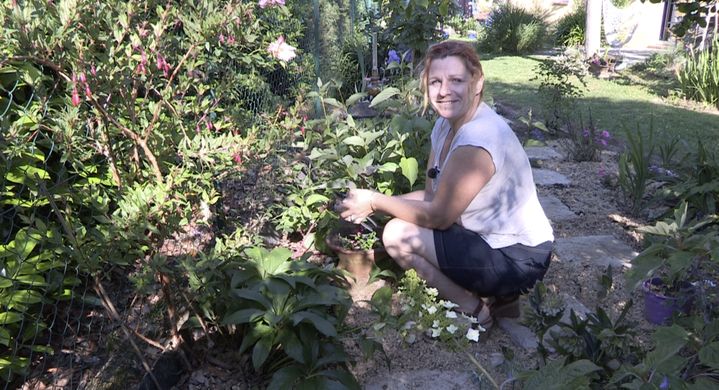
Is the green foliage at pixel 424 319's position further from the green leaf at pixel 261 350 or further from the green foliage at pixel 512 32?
the green foliage at pixel 512 32

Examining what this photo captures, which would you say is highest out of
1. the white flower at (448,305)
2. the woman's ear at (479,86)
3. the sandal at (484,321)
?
the woman's ear at (479,86)

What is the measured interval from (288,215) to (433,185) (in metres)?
0.86

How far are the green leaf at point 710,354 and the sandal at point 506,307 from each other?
1262 millimetres

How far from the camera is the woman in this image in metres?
2.34

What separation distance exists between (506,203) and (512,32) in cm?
1337

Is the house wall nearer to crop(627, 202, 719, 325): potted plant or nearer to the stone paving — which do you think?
the stone paving

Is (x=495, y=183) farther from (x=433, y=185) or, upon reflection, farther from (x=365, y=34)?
(x=365, y=34)

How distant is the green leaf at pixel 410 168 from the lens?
2914 mm

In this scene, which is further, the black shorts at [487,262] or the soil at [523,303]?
the black shorts at [487,262]

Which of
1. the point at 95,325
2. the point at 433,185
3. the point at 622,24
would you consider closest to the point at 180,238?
the point at 95,325

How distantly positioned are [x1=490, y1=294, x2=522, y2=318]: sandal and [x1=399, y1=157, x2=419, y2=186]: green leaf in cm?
74

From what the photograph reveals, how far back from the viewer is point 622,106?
7879 millimetres

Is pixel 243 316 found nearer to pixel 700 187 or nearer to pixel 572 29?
pixel 700 187

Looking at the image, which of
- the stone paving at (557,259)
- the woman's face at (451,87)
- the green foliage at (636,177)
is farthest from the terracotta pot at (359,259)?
the green foliage at (636,177)
